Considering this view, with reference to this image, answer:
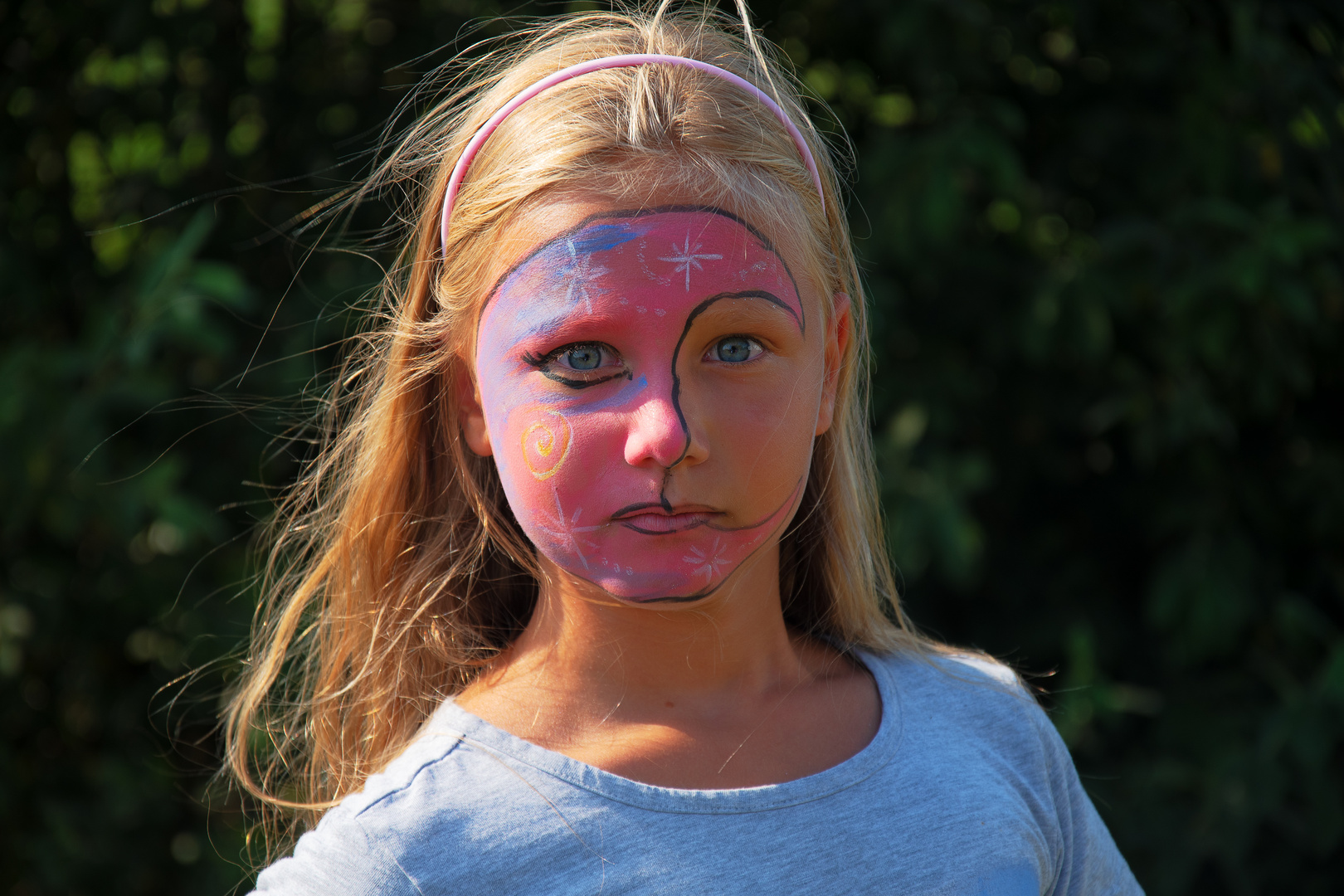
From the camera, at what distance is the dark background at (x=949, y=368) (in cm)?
233

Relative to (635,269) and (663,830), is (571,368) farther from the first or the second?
(663,830)

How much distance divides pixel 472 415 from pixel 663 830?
54 centimetres

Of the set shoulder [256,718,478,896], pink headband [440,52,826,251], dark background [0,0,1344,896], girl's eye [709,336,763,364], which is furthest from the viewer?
dark background [0,0,1344,896]

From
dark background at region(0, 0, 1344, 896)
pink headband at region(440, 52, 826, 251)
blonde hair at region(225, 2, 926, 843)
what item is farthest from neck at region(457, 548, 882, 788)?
dark background at region(0, 0, 1344, 896)

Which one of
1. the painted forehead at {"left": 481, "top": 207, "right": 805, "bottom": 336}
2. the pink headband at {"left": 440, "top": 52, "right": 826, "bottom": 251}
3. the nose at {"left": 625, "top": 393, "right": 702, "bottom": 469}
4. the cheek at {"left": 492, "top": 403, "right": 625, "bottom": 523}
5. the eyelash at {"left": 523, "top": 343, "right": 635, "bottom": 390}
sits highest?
the pink headband at {"left": 440, "top": 52, "right": 826, "bottom": 251}

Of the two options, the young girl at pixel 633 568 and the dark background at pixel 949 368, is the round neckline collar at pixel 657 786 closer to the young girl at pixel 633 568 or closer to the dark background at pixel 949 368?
the young girl at pixel 633 568

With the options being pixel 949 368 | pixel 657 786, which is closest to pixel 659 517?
pixel 657 786

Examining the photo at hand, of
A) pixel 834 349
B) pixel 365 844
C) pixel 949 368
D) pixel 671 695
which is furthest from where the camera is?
pixel 949 368

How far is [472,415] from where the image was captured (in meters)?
1.39

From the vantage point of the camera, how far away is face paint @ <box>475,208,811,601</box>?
1.19 metres

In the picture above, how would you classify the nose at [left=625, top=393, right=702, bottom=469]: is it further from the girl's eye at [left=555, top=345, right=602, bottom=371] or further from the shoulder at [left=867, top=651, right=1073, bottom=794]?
the shoulder at [left=867, top=651, right=1073, bottom=794]

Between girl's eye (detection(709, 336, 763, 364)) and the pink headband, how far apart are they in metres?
0.27

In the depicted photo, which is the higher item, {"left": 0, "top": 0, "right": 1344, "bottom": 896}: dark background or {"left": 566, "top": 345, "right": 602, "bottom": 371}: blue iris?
{"left": 566, "top": 345, "right": 602, "bottom": 371}: blue iris

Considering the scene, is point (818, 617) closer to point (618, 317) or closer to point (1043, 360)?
point (618, 317)
